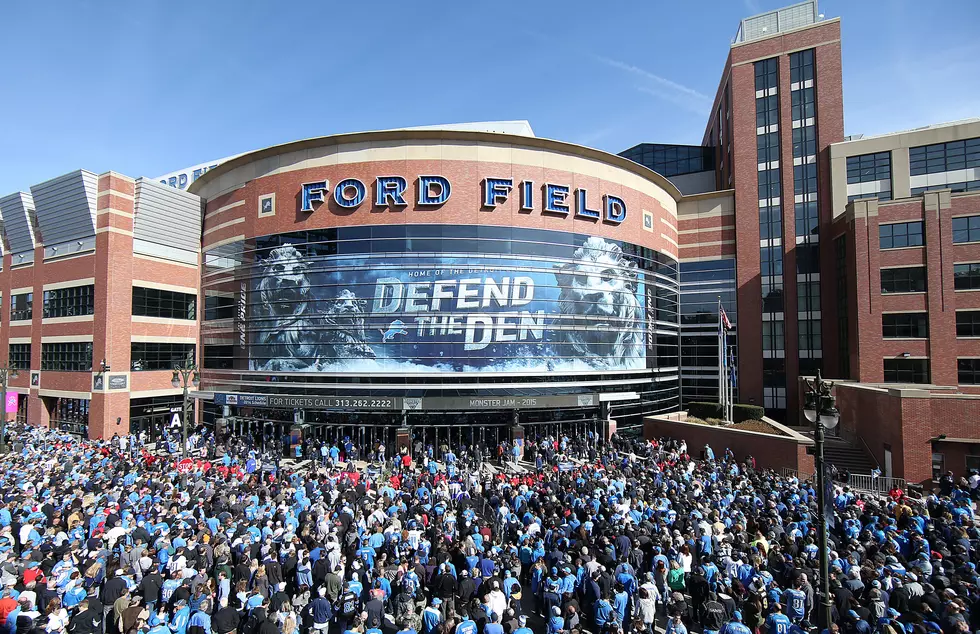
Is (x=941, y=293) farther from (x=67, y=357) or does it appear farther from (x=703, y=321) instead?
(x=67, y=357)

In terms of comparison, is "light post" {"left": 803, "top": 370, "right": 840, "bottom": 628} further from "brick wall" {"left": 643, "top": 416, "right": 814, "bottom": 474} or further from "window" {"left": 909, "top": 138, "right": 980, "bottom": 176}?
"window" {"left": 909, "top": 138, "right": 980, "bottom": 176}

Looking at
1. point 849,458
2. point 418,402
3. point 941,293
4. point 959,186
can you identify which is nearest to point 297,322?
point 418,402

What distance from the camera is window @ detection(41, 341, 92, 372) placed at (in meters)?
35.7

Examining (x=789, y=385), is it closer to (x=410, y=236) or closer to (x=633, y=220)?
(x=633, y=220)

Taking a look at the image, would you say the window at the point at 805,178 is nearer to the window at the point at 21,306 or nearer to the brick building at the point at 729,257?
the brick building at the point at 729,257

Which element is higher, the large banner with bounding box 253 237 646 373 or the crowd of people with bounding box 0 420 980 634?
the large banner with bounding box 253 237 646 373

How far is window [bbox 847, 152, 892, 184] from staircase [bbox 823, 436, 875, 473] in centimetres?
2312

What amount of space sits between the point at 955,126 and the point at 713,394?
2756 cm

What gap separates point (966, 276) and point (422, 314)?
36563 millimetres

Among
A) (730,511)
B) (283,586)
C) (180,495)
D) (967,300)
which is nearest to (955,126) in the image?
(967,300)

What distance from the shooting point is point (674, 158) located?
54750 mm

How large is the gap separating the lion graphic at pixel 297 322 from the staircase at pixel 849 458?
2876 cm

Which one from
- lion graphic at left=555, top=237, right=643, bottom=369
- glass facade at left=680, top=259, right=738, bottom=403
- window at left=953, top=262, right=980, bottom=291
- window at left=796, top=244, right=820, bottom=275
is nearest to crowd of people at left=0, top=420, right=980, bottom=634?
lion graphic at left=555, top=237, right=643, bottom=369

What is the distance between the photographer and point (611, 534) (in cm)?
1397
